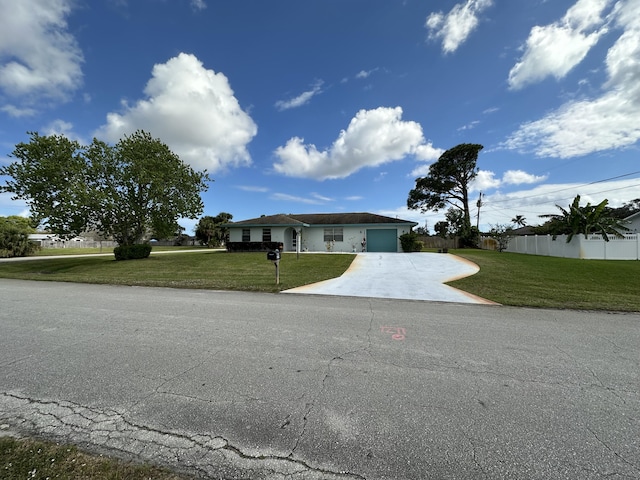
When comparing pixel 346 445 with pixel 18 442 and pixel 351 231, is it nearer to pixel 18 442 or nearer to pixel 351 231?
pixel 18 442

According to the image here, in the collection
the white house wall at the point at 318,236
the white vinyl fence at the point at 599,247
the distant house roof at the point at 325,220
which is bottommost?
the white vinyl fence at the point at 599,247

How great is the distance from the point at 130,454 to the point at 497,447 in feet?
8.27

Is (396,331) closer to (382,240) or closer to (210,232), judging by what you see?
(382,240)

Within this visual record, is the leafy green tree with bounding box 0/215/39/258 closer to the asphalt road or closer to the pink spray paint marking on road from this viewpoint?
the asphalt road

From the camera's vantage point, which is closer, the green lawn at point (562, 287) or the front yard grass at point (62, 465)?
the front yard grass at point (62, 465)

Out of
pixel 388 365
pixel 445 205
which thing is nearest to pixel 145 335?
pixel 388 365

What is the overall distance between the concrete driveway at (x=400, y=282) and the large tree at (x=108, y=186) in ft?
41.5

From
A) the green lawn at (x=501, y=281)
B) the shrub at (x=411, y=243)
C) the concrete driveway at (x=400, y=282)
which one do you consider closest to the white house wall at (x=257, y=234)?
the green lawn at (x=501, y=281)

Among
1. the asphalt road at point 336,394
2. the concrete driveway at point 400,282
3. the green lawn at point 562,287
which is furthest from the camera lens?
the concrete driveway at point 400,282

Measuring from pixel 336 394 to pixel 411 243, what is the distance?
20570 millimetres

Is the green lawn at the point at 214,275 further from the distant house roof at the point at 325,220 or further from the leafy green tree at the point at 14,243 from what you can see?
the leafy green tree at the point at 14,243

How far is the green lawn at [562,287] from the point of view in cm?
691

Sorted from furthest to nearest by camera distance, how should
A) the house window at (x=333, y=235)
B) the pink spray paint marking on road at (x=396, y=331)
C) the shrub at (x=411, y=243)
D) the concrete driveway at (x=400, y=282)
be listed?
the house window at (x=333, y=235) < the shrub at (x=411, y=243) < the concrete driveway at (x=400, y=282) < the pink spray paint marking on road at (x=396, y=331)

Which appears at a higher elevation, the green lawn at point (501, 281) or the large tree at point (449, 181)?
the large tree at point (449, 181)
